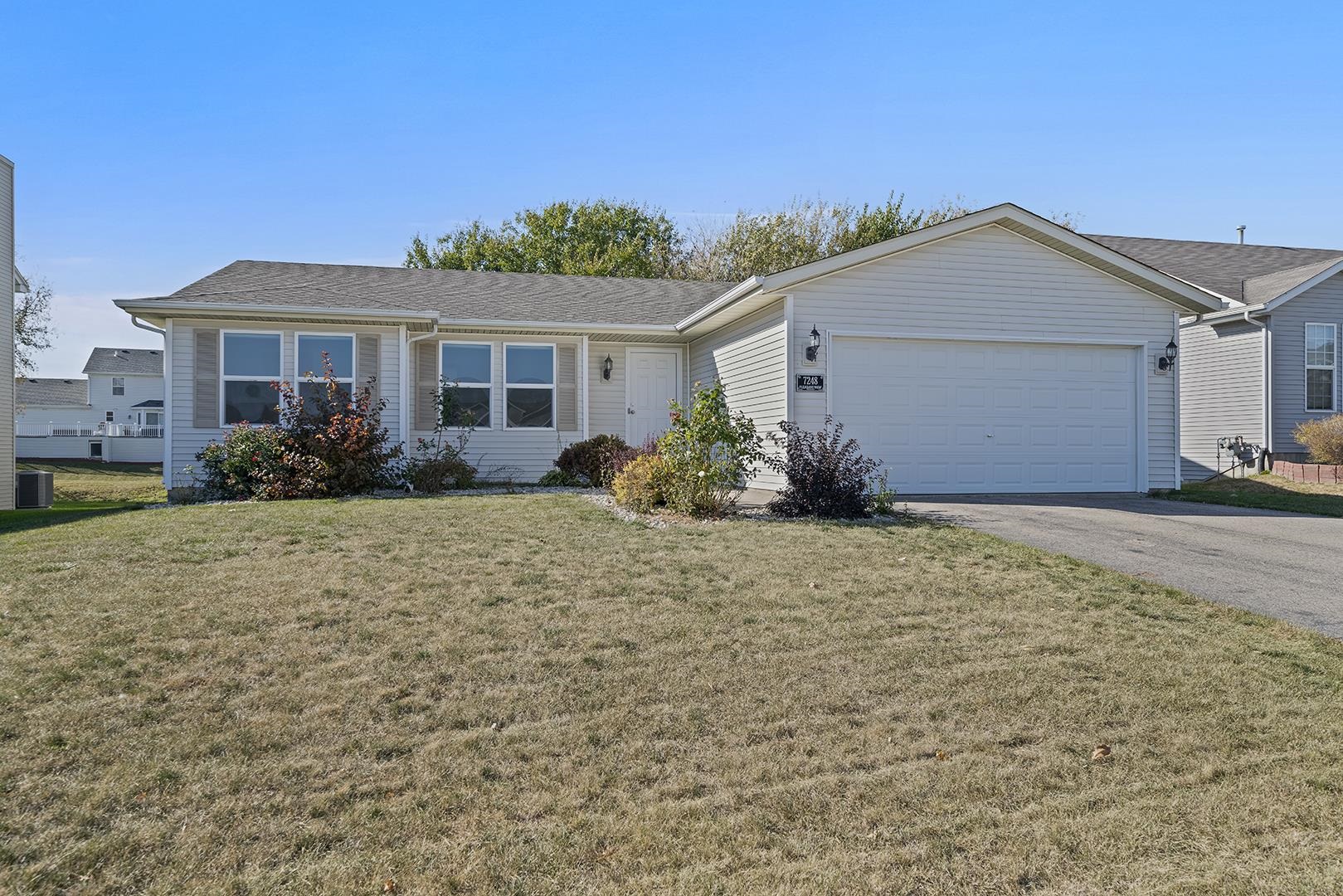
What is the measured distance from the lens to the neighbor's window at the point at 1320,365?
55.6 ft

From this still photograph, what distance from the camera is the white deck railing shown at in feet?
138

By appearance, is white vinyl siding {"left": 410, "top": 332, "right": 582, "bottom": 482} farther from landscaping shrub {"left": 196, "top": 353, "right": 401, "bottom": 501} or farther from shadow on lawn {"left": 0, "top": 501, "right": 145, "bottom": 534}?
shadow on lawn {"left": 0, "top": 501, "right": 145, "bottom": 534}

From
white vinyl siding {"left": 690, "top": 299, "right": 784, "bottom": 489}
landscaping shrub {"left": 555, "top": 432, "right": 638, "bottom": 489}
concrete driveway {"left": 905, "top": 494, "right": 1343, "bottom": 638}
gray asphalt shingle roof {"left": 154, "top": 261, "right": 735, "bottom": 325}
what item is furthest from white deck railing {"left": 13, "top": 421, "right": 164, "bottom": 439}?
concrete driveway {"left": 905, "top": 494, "right": 1343, "bottom": 638}

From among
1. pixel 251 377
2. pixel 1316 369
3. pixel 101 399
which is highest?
pixel 101 399

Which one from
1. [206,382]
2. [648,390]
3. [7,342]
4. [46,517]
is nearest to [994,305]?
[648,390]

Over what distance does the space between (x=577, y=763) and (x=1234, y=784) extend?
286cm

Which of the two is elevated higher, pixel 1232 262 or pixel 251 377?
pixel 1232 262

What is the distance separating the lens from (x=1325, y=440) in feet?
47.9

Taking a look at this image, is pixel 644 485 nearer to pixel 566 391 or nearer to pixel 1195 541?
pixel 1195 541

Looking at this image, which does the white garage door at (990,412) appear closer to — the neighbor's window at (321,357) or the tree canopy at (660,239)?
the neighbor's window at (321,357)

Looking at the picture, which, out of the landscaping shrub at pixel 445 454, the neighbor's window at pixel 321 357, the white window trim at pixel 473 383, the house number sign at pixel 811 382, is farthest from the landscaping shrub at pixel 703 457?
the neighbor's window at pixel 321 357

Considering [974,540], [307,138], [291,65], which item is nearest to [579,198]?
[307,138]

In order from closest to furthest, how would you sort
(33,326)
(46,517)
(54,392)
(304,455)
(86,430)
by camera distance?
(46,517)
(304,455)
(33,326)
(86,430)
(54,392)

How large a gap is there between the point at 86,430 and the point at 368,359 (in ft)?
135
